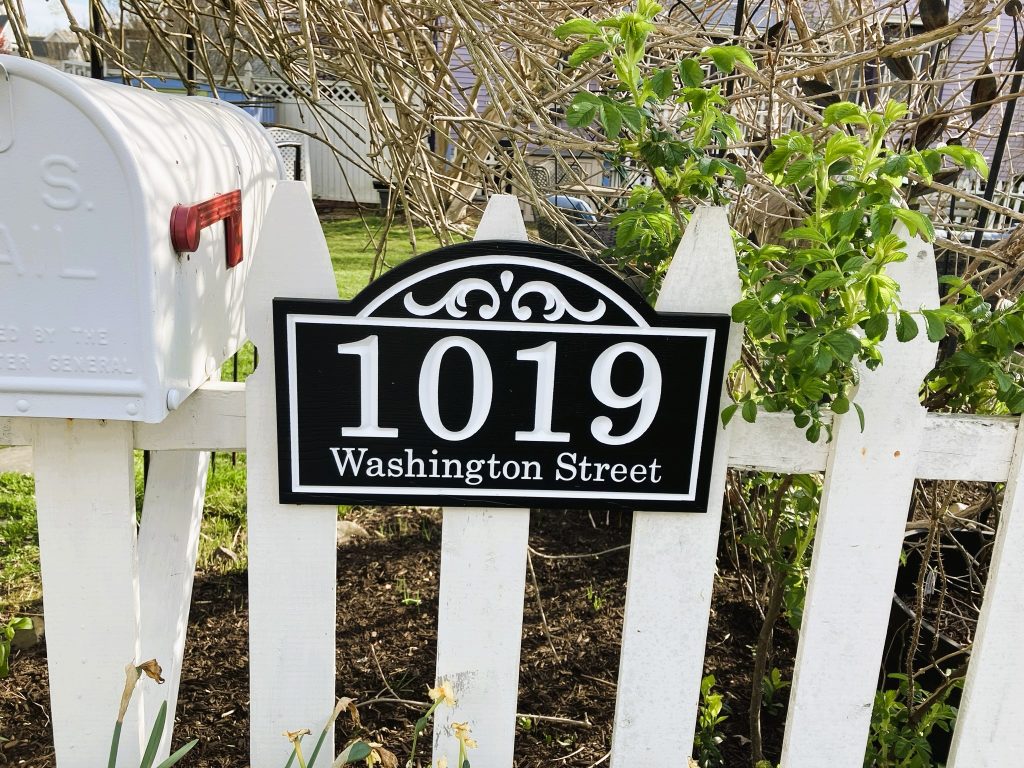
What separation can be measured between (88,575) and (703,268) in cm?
121

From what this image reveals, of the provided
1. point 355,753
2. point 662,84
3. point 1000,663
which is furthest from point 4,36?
point 1000,663

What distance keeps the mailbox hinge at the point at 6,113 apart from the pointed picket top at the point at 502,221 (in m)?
0.68

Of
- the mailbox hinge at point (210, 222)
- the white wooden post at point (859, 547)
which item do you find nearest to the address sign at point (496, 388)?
the mailbox hinge at point (210, 222)

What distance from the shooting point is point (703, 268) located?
60.0 inches

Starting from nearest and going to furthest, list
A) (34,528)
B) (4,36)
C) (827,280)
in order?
(827,280) → (34,528) → (4,36)

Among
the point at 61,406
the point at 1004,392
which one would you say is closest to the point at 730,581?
the point at 1004,392

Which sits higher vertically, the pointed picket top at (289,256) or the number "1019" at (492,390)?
the pointed picket top at (289,256)

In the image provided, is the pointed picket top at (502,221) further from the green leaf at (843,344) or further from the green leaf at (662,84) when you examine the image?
the green leaf at (843,344)

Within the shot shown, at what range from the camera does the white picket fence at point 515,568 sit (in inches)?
60.6

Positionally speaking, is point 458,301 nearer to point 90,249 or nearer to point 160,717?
point 90,249

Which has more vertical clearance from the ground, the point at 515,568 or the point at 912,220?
the point at 912,220

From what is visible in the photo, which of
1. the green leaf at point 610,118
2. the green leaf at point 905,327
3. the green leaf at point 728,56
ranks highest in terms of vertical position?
the green leaf at point 728,56

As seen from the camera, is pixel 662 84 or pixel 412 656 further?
pixel 412 656

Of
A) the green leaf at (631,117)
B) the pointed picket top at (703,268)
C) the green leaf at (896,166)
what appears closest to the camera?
the green leaf at (896,166)
